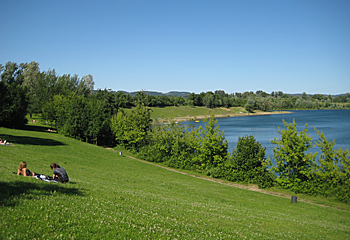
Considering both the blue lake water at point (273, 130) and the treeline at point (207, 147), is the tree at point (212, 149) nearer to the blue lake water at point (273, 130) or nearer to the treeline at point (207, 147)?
the treeline at point (207, 147)

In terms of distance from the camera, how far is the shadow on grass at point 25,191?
9.93 meters

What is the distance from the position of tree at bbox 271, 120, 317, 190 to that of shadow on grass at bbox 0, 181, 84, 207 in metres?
28.4

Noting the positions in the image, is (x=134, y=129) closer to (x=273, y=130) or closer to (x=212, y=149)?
(x=212, y=149)

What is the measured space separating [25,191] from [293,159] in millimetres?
31327

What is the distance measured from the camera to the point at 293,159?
33750 millimetres

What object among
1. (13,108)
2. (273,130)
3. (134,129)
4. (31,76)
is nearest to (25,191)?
(134,129)

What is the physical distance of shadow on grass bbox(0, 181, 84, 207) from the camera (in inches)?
391

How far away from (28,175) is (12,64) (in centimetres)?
11226

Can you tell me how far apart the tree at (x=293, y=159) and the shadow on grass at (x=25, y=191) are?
28.4 m

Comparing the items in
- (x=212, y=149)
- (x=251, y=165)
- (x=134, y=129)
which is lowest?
(x=251, y=165)

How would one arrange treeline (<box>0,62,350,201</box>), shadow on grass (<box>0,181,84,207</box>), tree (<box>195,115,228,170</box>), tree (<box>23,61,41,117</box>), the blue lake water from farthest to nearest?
tree (<box>23,61,41,117</box>), the blue lake water, tree (<box>195,115,228,170</box>), treeline (<box>0,62,350,201</box>), shadow on grass (<box>0,181,84,207</box>)

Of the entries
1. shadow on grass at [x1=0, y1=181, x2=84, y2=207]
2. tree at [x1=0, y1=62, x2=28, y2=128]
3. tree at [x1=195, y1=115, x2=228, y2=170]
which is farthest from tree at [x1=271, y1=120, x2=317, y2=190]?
tree at [x1=0, y1=62, x2=28, y2=128]

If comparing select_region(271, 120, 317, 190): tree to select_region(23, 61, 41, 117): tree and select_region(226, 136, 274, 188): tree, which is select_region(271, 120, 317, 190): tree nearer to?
select_region(226, 136, 274, 188): tree

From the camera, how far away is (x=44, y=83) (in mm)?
100125
